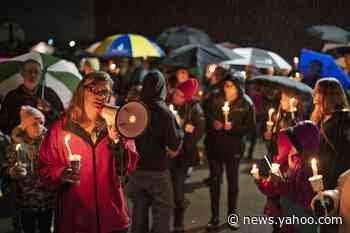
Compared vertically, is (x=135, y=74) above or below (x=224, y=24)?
below

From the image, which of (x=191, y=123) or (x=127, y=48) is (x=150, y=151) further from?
(x=127, y=48)

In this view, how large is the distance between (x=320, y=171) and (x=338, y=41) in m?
8.17

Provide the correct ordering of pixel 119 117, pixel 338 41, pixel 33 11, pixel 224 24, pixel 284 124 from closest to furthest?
1. pixel 119 117
2. pixel 284 124
3. pixel 338 41
4. pixel 224 24
5. pixel 33 11

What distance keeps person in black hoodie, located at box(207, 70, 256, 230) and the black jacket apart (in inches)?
65.1

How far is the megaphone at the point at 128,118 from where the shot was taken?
404cm

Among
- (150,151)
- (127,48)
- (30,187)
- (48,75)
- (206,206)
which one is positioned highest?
(127,48)

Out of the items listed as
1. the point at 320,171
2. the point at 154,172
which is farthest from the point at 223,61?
the point at 320,171

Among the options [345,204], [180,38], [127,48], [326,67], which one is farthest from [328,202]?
[180,38]

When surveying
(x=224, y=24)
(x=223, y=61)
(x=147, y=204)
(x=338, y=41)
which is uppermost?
(x=224, y=24)

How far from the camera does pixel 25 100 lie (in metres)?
6.61

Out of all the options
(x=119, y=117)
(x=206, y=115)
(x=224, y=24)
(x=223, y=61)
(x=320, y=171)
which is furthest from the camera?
(x=224, y=24)

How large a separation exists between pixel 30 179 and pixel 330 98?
312 cm

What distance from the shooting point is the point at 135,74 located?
13133 millimetres

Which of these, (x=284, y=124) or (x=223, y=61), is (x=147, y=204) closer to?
(x=284, y=124)
